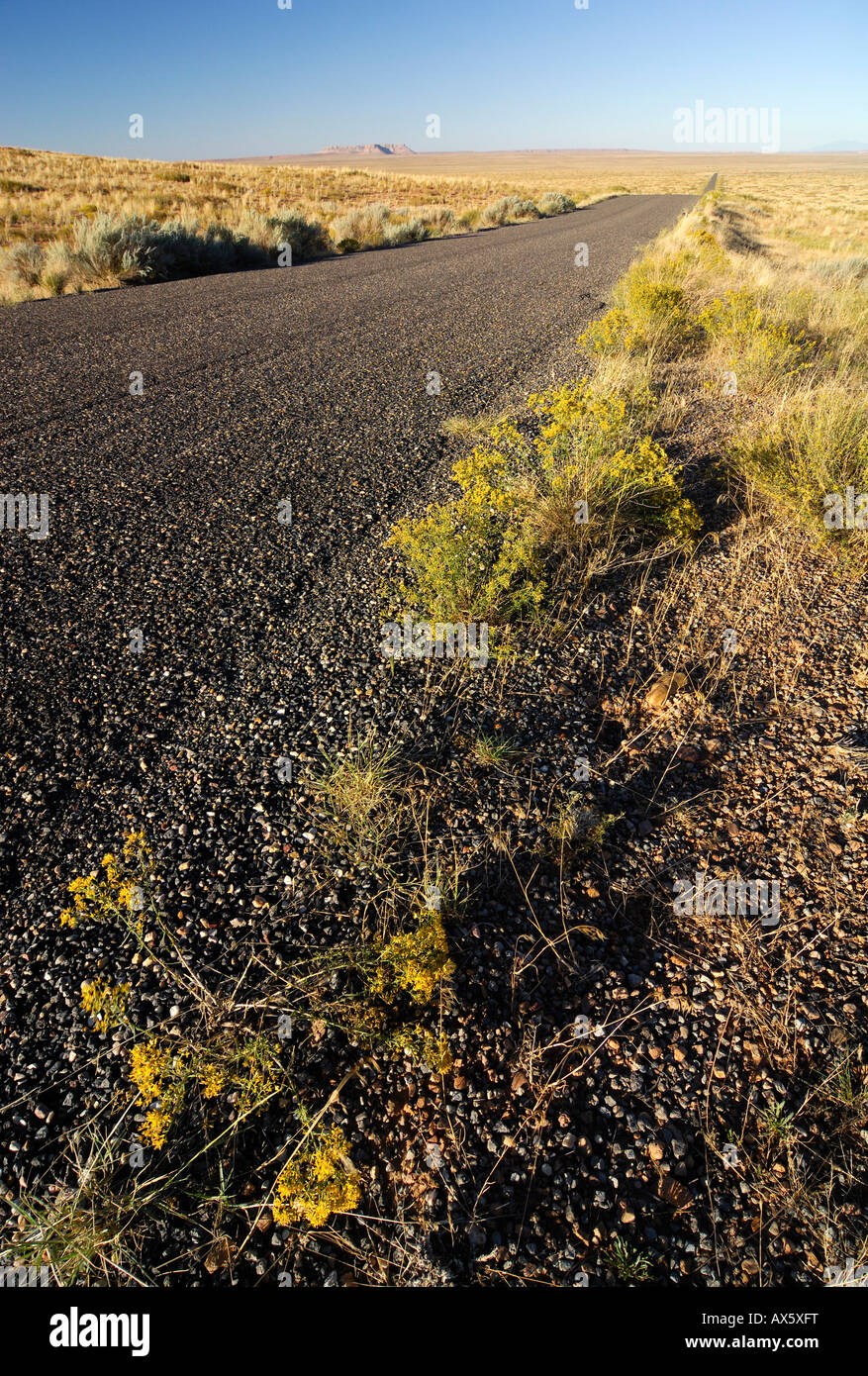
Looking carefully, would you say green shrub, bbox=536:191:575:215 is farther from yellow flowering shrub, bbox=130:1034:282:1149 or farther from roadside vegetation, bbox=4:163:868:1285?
yellow flowering shrub, bbox=130:1034:282:1149

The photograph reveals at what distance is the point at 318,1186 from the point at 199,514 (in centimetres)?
416

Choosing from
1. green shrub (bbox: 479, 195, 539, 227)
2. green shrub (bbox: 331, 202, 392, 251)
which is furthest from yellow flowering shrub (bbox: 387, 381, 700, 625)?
green shrub (bbox: 479, 195, 539, 227)

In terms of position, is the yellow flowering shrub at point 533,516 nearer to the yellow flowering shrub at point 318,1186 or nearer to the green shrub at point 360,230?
the yellow flowering shrub at point 318,1186

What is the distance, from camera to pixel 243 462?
5.41m

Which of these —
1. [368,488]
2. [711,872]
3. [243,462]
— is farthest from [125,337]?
[711,872]

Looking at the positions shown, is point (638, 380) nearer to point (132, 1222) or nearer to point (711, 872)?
point (711, 872)

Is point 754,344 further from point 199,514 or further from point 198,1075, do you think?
point 198,1075

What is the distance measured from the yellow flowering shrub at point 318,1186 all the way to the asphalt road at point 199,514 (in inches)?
51.5

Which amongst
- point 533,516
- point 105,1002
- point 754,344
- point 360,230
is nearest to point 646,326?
point 754,344

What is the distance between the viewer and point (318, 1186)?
1615 mm

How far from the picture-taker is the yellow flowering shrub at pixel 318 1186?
158cm

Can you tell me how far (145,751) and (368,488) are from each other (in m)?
3.02

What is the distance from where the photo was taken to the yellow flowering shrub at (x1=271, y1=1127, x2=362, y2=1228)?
1.58 metres

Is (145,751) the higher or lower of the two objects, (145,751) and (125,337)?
the lower
